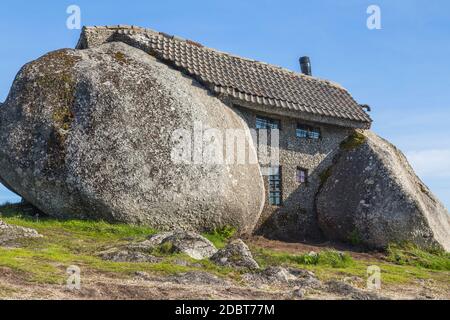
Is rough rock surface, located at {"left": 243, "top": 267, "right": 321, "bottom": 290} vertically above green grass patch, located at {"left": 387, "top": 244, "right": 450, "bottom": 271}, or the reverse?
rough rock surface, located at {"left": 243, "top": 267, "right": 321, "bottom": 290}

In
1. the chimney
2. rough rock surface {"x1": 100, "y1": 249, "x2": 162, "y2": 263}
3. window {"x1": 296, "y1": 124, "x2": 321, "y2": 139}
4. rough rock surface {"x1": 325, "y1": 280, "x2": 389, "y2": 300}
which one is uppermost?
the chimney

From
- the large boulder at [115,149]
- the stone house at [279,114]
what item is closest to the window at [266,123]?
the stone house at [279,114]

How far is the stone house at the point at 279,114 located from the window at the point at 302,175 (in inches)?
0.9

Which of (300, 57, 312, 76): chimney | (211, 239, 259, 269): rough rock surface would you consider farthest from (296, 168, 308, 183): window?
(211, 239, 259, 269): rough rock surface

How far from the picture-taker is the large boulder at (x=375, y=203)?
2683 centimetres

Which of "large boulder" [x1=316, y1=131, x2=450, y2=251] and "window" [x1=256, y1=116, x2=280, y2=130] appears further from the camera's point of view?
"window" [x1=256, y1=116, x2=280, y2=130]

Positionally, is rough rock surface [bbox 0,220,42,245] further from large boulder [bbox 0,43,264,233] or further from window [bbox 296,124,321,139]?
window [bbox 296,124,321,139]

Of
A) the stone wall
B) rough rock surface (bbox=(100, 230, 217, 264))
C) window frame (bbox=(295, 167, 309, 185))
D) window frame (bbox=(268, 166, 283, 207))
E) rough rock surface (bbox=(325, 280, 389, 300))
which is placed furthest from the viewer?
window frame (bbox=(295, 167, 309, 185))

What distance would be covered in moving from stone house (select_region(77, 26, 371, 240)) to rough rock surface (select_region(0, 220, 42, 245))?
10923mm

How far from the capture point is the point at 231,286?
1416cm

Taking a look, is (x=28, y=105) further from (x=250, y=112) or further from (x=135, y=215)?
(x=250, y=112)

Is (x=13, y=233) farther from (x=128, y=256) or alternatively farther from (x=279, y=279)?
(x=279, y=279)

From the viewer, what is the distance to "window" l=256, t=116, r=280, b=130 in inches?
1157
